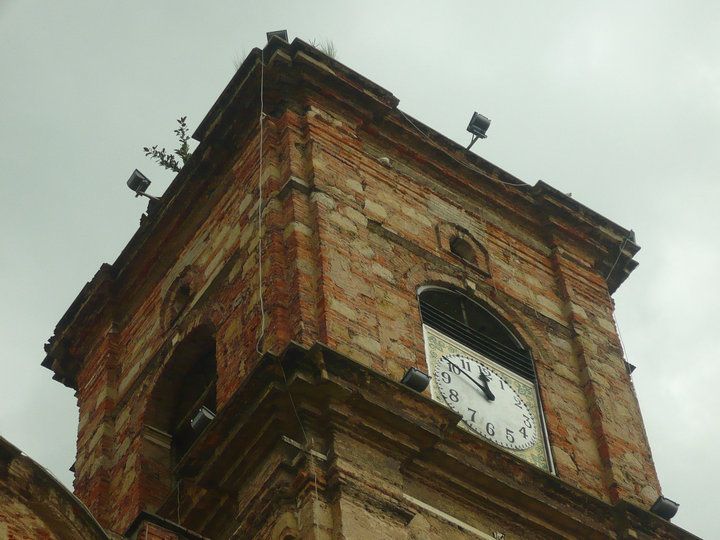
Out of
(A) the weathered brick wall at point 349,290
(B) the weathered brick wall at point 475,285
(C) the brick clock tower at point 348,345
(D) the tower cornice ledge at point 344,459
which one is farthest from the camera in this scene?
(B) the weathered brick wall at point 475,285

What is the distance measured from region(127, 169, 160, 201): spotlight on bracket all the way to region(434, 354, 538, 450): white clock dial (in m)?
6.38

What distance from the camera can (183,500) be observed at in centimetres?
2183

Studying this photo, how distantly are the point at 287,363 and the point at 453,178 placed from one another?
6.41 metres

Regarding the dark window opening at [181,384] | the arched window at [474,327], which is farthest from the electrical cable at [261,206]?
the arched window at [474,327]

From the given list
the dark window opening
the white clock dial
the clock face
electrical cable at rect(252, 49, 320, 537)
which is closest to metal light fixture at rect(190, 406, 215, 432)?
electrical cable at rect(252, 49, 320, 537)

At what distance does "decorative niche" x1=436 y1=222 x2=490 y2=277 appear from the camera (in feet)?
83.7

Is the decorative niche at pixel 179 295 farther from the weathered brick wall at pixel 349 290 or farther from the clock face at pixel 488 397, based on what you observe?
the clock face at pixel 488 397

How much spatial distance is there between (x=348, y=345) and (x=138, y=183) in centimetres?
723

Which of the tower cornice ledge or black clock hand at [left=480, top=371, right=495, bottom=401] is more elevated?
black clock hand at [left=480, top=371, right=495, bottom=401]

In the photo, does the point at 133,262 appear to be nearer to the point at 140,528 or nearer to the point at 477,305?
the point at 477,305

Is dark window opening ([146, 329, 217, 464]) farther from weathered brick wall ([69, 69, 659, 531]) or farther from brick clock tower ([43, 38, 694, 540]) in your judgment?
weathered brick wall ([69, 69, 659, 531])

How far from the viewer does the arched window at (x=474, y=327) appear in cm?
2422

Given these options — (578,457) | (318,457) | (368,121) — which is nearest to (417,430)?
(318,457)

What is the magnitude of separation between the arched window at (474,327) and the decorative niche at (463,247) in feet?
2.37
